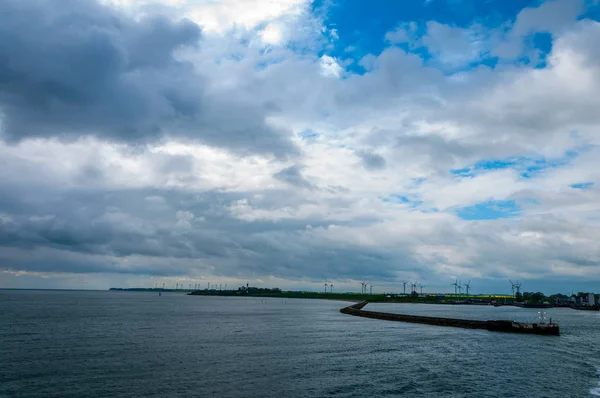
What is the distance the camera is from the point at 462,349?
8806cm

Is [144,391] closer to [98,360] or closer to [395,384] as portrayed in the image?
[98,360]

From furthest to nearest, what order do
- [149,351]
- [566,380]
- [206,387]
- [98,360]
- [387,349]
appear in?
[387,349], [149,351], [98,360], [566,380], [206,387]

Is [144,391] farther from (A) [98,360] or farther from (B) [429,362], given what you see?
(B) [429,362]

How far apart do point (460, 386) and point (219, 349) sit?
43888 mm

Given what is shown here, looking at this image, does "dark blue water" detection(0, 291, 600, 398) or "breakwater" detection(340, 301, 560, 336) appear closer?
"dark blue water" detection(0, 291, 600, 398)

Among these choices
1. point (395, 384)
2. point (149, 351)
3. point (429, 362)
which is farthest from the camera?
point (149, 351)

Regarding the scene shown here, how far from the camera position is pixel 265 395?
48.1m

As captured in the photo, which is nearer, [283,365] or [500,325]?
[283,365]

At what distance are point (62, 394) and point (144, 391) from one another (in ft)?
27.8

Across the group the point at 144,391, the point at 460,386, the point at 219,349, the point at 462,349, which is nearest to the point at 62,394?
the point at 144,391

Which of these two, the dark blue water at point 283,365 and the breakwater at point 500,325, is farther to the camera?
the breakwater at point 500,325

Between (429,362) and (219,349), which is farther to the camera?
(219,349)

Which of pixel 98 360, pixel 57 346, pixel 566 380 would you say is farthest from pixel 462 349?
pixel 57 346

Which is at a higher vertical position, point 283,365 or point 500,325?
point 283,365
